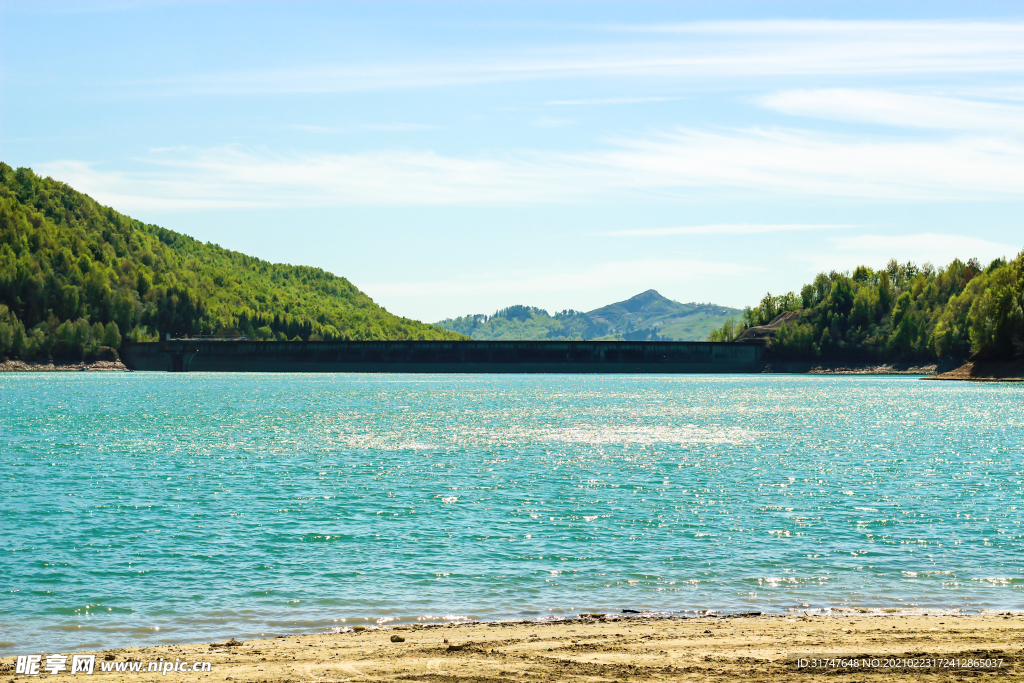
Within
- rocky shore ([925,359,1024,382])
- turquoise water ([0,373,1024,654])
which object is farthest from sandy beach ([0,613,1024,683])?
rocky shore ([925,359,1024,382])

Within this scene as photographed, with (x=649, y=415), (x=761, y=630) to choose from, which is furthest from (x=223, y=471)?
(x=649, y=415)

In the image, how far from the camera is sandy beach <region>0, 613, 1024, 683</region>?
13594 mm

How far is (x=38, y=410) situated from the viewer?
312 ft

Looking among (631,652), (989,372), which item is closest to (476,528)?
(631,652)

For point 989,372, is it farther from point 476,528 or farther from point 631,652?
point 631,652

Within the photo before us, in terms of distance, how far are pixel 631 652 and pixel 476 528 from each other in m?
14.7

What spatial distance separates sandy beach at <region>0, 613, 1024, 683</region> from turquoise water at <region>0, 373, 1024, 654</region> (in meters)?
1.64

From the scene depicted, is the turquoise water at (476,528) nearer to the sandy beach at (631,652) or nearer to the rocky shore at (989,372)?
the sandy beach at (631,652)

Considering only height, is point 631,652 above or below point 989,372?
below

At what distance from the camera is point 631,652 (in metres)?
14.8

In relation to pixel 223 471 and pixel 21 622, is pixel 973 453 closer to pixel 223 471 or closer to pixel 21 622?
pixel 223 471

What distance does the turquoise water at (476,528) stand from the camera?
19688 mm

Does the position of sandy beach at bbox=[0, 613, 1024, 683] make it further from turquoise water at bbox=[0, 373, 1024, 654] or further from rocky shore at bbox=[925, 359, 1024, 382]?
rocky shore at bbox=[925, 359, 1024, 382]

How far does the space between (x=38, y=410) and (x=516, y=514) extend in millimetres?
78266
